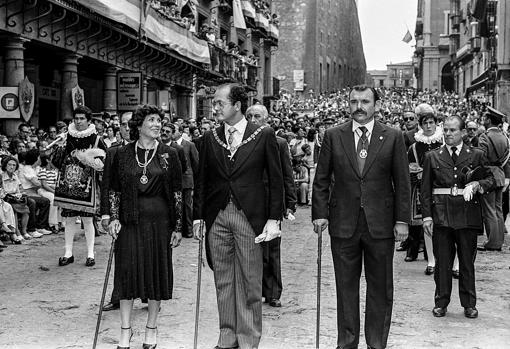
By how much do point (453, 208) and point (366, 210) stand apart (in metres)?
1.86

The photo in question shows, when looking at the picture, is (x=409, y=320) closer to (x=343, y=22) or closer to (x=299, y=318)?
(x=299, y=318)

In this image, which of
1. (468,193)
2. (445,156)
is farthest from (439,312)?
(445,156)

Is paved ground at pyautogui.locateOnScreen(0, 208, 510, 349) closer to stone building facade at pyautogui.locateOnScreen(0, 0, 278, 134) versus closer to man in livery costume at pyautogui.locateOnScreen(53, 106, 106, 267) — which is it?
man in livery costume at pyautogui.locateOnScreen(53, 106, 106, 267)

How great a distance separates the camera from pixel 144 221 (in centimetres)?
585

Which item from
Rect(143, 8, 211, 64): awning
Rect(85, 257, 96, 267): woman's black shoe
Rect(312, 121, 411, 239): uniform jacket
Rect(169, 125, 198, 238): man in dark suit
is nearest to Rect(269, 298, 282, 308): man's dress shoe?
Rect(312, 121, 411, 239): uniform jacket

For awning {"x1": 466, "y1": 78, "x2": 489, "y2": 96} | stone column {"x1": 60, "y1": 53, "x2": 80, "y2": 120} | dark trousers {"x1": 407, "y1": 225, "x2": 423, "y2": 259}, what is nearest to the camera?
dark trousers {"x1": 407, "y1": 225, "x2": 423, "y2": 259}

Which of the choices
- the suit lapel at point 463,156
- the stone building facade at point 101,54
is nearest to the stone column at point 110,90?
the stone building facade at point 101,54

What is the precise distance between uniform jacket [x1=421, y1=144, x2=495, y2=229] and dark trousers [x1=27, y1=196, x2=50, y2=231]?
7.02 metres

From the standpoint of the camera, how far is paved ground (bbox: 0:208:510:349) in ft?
20.3

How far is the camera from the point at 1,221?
11023 millimetres

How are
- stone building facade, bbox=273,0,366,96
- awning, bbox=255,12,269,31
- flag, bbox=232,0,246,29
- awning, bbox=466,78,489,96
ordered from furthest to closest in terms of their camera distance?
stone building facade, bbox=273,0,366,96 < awning, bbox=466,78,489,96 < awning, bbox=255,12,269,31 < flag, bbox=232,0,246,29

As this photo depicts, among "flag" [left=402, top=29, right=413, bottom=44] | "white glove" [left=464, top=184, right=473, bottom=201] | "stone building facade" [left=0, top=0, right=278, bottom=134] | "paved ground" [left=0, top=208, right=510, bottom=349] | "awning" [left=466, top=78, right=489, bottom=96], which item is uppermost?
"flag" [left=402, top=29, right=413, bottom=44]

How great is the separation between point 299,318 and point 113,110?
48.4 feet

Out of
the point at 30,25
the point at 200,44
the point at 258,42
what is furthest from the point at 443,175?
the point at 258,42
